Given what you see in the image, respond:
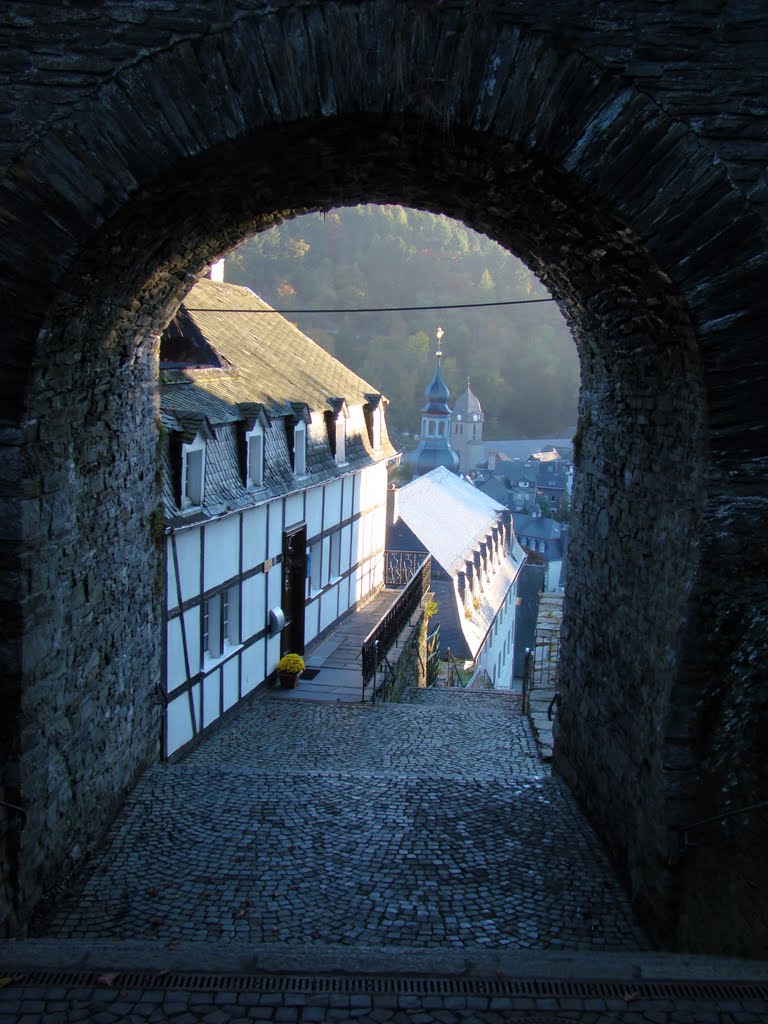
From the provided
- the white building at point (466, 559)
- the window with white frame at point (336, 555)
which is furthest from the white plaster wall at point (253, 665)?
the white building at point (466, 559)

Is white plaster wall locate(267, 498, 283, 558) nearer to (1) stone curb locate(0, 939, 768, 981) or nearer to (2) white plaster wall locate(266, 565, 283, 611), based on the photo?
(2) white plaster wall locate(266, 565, 283, 611)

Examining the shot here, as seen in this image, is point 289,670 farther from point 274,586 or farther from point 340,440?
point 340,440

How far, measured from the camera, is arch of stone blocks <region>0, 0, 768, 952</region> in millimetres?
4309

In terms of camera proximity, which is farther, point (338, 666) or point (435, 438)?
point (435, 438)

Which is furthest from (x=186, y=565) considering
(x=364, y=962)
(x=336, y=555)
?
(x=336, y=555)

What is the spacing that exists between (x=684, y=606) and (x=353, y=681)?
9.01 metres

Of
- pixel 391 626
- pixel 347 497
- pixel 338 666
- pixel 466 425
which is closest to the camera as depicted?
pixel 338 666

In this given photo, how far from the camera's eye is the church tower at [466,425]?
8356 cm

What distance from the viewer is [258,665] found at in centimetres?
1205

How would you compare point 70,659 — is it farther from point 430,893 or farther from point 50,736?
point 430,893

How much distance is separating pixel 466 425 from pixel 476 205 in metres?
78.4

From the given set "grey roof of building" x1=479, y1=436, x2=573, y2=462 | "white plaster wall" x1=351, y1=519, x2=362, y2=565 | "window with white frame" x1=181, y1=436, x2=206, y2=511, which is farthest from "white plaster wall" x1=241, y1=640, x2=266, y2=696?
"grey roof of building" x1=479, y1=436, x2=573, y2=462

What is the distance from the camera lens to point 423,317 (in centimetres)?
8738

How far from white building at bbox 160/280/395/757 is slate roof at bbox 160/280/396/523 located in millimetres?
26
